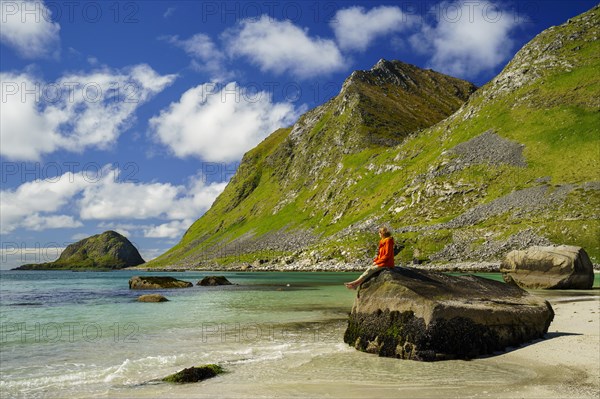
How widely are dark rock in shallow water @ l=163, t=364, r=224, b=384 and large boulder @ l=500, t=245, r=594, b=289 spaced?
146 feet

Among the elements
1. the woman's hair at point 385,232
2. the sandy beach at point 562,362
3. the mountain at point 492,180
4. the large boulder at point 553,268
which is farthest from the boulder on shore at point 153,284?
the mountain at point 492,180

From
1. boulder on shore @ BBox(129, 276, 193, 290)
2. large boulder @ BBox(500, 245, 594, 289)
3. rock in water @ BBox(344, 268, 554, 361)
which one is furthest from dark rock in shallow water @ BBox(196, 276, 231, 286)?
rock in water @ BBox(344, 268, 554, 361)

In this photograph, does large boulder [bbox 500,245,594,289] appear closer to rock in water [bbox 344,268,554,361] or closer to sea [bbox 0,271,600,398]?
sea [bbox 0,271,600,398]

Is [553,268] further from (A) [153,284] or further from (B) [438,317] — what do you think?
(A) [153,284]

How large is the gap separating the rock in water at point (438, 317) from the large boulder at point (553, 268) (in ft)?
107

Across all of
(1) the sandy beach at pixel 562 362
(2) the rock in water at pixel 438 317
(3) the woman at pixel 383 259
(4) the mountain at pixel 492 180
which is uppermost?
(4) the mountain at pixel 492 180

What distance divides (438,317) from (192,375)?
8868mm

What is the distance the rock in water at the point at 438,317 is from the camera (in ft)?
50.8

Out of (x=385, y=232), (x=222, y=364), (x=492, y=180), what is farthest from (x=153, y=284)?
(x=492, y=180)

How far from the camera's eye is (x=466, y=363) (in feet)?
47.8

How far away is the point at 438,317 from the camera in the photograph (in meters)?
15.5

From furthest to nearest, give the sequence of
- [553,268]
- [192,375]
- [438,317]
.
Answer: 1. [553,268]
2. [438,317]
3. [192,375]

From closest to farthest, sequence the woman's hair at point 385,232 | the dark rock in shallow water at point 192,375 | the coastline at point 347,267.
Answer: the dark rock in shallow water at point 192,375
the woman's hair at point 385,232
the coastline at point 347,267

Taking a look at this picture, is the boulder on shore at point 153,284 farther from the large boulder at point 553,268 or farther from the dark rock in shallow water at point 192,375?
the dark rock in shallow water at point 192,375
